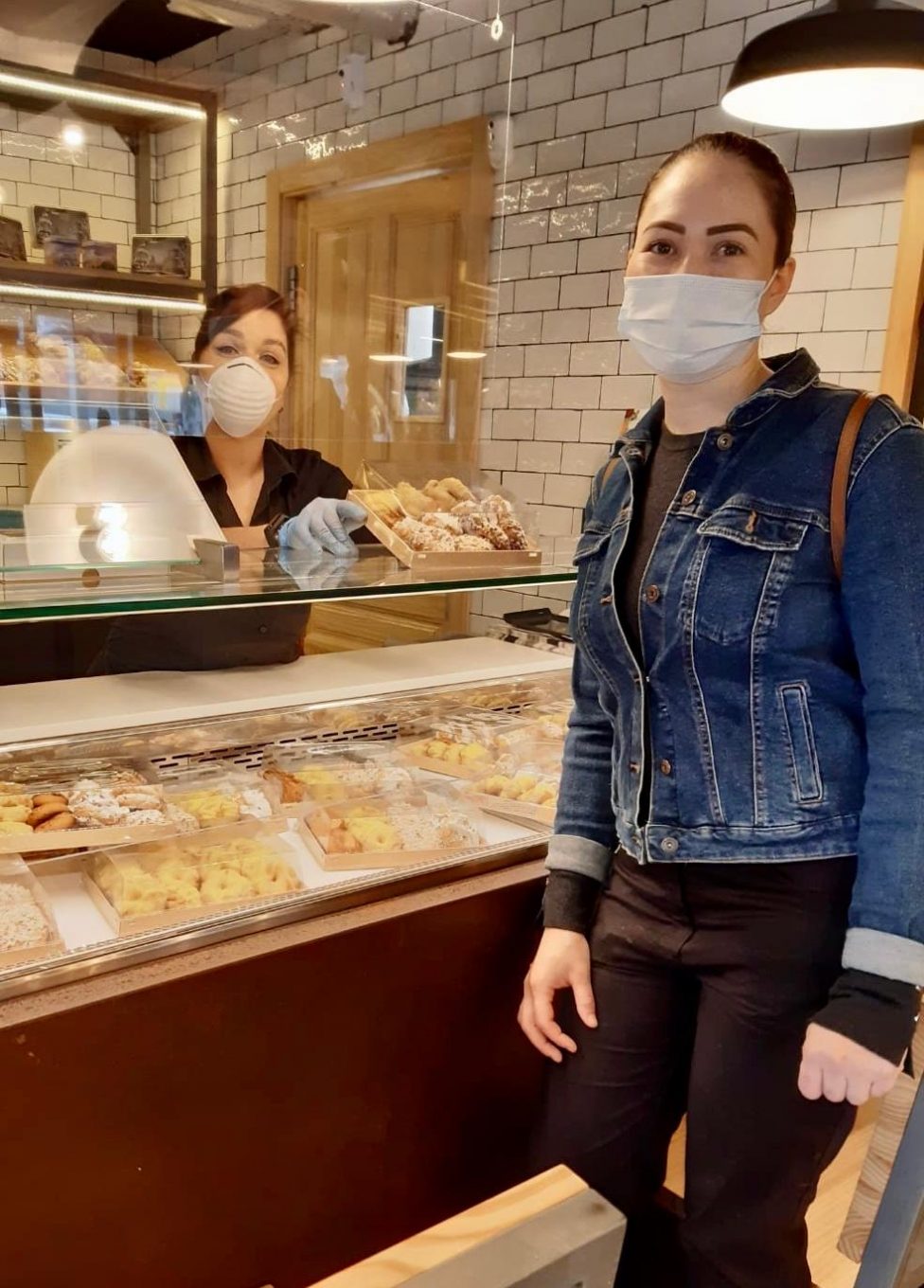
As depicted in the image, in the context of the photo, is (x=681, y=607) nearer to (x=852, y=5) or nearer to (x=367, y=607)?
(x=852, y=5)

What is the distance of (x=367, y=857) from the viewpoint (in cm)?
174

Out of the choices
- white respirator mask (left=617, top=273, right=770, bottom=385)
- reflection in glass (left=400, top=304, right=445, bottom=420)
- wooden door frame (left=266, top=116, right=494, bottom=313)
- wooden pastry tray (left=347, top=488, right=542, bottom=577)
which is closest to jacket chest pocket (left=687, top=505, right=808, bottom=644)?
white respirator mask (left=617, top=273, right=770, bottom=385)

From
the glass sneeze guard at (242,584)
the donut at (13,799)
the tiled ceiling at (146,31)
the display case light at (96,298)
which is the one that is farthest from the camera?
the tiled ceiling at (146,31)

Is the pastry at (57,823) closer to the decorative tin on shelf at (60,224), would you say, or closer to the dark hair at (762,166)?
the dark hair at (762,166)

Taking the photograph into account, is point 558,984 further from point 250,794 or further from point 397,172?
point 397,172

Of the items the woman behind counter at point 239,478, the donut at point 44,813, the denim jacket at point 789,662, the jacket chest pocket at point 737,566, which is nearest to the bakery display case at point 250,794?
the donut at point 44,813

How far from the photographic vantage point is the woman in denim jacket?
1.28 m

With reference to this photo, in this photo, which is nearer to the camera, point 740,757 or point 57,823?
point 740,757

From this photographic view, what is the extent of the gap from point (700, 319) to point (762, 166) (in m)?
0.22

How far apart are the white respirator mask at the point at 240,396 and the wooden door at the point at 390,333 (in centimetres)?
79

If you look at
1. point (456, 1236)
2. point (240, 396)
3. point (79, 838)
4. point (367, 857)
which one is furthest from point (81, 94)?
point (456, 1236)

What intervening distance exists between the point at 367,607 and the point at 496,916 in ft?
6.52

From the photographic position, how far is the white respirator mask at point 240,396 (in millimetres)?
2361

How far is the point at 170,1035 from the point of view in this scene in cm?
142
